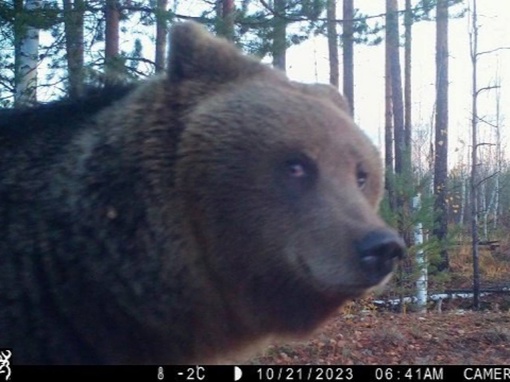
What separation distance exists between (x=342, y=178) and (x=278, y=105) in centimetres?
41

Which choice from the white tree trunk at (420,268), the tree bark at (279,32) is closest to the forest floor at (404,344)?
the white tree trunk at (420,268)

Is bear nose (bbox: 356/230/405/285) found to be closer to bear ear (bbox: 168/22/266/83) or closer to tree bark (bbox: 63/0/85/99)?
bear ear (bbox: 168/22/266/83)

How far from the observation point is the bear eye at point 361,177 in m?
3.50

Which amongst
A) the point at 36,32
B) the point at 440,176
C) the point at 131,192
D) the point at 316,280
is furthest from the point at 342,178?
the point at 440,176

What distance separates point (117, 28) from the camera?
11.7 metres

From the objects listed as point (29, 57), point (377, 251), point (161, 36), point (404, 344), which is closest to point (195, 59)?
point (377, 251)

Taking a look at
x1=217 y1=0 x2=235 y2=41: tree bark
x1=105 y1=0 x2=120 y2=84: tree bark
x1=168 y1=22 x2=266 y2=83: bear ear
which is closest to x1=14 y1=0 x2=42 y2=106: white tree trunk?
x1=105 y1=0 x2=120 y2=84: tree bark

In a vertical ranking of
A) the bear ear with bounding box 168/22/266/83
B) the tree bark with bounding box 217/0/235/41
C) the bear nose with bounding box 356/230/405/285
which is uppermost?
the tree bark with bounding box 217/0/235/41

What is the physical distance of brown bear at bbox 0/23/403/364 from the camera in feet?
10.1

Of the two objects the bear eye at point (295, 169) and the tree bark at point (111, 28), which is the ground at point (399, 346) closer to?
the bear eye at point (295, 169)

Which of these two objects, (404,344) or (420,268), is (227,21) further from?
(420,268)

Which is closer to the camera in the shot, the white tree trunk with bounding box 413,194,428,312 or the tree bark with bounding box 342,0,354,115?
the white tree trunk with bounding box 413,194,428,312

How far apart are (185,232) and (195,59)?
85cm

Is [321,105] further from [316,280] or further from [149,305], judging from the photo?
[149,305]
